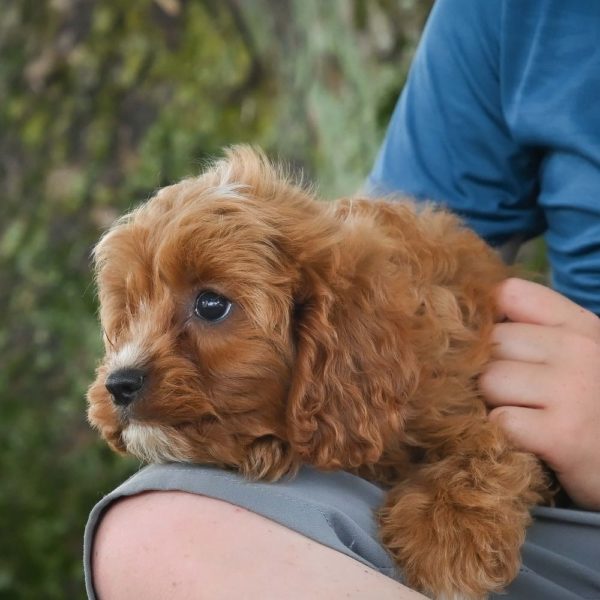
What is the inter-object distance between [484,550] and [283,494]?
1.57 feet

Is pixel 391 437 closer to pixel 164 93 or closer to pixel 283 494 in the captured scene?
pixel 283 494

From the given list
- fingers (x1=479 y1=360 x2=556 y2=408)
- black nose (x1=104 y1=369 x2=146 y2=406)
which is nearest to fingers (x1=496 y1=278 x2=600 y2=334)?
fingers (x1=479 y1=360 x2=556 y2=408)

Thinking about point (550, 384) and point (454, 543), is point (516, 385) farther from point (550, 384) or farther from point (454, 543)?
point (454, 543)

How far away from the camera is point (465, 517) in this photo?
6.96 feet

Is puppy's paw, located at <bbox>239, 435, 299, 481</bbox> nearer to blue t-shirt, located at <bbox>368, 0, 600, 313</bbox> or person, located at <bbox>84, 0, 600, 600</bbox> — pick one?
person, located at <bbox>84, 0, 600, 600</bbox>

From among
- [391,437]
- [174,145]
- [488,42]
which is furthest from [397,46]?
[391,437]

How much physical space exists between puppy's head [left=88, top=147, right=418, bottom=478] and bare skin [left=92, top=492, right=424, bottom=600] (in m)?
0.18

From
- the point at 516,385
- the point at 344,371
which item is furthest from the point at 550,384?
the point at 344,371

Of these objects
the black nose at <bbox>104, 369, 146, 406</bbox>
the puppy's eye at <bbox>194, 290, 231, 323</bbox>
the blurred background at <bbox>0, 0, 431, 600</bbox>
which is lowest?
the blurred background at <bbox>0, 0, 431, 600</bbox>

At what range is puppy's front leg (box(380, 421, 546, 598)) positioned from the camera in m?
2.04

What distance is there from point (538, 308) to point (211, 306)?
0.91 meters

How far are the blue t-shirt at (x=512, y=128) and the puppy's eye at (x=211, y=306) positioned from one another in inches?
39.7

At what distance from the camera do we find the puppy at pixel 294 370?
2029 millimetres

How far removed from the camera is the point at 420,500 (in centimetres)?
214
